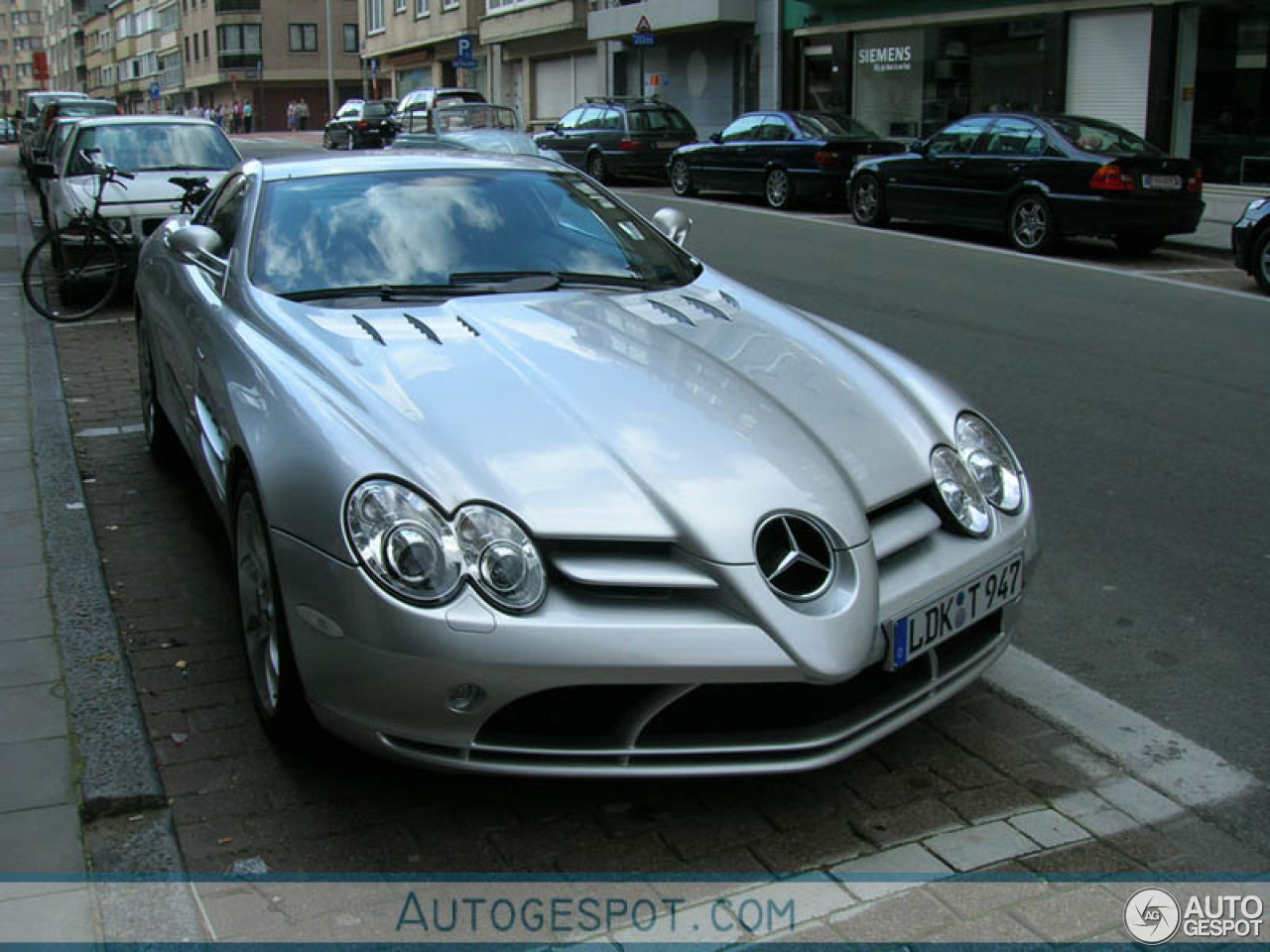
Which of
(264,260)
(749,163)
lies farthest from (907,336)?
(749,163)

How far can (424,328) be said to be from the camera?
12.9 ft

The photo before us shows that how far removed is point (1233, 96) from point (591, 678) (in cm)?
1991

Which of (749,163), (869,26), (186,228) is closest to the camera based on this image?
(186,228)

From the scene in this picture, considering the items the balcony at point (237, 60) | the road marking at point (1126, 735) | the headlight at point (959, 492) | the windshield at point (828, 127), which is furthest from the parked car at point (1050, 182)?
the balcony at point (237, 60)

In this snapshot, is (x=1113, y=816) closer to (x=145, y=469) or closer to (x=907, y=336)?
(x=145, y=469)

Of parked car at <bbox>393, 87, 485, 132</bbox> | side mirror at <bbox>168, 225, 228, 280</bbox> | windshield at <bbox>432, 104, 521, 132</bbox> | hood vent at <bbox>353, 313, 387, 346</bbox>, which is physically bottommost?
hood vent at <bbox>353, 313, 387, 346</bbox>

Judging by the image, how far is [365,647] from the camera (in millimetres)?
2934

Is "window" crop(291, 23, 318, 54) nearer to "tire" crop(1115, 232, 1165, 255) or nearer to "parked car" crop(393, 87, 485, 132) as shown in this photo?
"parked car" crop(393, 87, 485, 132)

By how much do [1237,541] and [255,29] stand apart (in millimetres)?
84243

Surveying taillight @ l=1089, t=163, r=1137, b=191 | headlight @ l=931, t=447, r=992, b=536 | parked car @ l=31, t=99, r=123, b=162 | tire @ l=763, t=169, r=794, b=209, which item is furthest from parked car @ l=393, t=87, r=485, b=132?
headlight @ l=931, t=447, r=992, b=536

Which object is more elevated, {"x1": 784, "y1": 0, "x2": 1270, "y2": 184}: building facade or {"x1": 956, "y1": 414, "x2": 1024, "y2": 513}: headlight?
{"x1": 784, "y1": 0, "x2": 1270, "y2": 184}: building facade

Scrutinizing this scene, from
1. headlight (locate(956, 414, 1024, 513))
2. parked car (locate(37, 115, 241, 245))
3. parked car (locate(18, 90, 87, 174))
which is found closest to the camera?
headlight (locate(956, 414, 1024, 513))

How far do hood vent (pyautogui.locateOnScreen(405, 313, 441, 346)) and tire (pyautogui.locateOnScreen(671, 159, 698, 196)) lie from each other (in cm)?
1946

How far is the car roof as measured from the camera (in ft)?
16.0
